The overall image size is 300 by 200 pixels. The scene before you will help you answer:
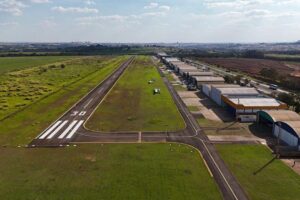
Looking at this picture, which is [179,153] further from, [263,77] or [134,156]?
[263,77]

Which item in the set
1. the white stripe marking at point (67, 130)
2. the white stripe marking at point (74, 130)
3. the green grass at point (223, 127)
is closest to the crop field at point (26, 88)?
the white stripe marking at point (67, 130)

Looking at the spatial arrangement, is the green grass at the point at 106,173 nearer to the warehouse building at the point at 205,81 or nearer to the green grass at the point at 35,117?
the green grass at the point at 35,117

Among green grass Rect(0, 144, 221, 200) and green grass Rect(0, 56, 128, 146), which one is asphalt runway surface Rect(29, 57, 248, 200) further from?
green grass Rect(0, 56, 128, 146)

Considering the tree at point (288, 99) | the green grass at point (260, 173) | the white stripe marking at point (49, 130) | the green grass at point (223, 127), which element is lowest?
the green grass at point (260, 173)

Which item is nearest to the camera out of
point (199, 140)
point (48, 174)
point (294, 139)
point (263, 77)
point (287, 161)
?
point (48, 174)

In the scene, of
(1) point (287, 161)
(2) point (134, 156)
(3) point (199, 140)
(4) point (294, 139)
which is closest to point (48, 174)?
(2) point (134, 156)

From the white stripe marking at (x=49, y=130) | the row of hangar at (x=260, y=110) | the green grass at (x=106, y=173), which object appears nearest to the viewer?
the green grass at (x=106, y=173)

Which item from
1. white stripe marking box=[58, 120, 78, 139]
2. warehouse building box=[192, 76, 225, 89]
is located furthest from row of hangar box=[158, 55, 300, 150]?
white stripe marking box=[58, 120, 78, 139]
